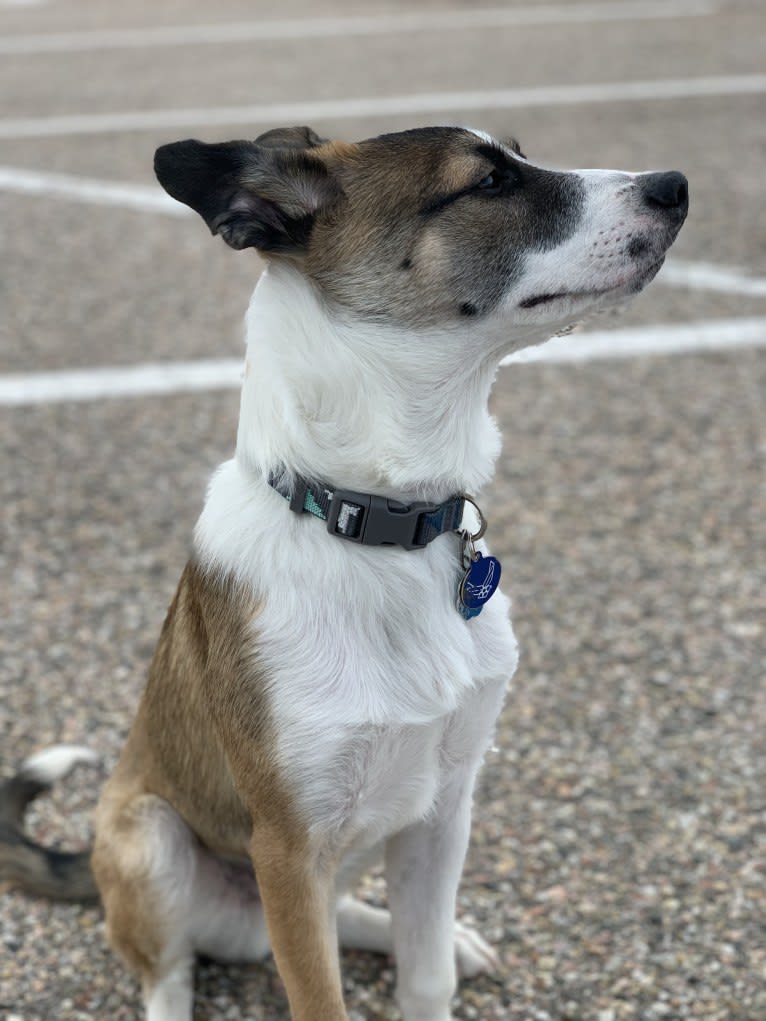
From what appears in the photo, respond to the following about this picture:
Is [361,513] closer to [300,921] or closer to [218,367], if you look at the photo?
[300,921]

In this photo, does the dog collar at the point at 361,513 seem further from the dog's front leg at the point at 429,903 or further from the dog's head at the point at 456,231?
the dog's front leg at the point at 429,903

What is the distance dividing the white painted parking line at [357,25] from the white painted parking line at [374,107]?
9.28 ft

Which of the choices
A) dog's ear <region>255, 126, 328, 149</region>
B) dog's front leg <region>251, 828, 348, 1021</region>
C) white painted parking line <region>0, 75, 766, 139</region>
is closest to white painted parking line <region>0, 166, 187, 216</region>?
white painted parking line <region>0, 75, 766, 139</region>

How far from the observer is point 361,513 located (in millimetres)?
2320

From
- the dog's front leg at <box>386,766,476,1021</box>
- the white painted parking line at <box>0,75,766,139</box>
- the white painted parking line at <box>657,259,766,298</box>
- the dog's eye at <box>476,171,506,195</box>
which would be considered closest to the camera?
the dog's eye at <box>476,171,506,195</box>

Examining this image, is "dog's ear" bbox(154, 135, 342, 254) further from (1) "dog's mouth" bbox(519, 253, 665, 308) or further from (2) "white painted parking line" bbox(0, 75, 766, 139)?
(2) "white painted parking line" bbox(0, 75, 766, 139)

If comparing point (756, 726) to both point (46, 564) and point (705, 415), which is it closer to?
point (705, 415)

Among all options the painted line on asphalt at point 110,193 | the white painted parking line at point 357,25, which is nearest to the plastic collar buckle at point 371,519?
the painted line on asphalt at point 110,193

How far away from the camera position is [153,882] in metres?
2.60

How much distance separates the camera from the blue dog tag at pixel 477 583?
2.41m

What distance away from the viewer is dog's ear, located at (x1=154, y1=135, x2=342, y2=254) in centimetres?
217

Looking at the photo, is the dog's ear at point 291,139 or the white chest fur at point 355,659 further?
the dog's ear at point 291,139

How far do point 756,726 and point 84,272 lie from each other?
15.4 feet

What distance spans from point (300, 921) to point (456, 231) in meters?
1.26
